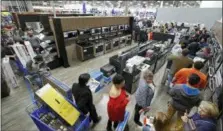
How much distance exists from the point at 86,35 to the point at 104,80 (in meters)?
3.03

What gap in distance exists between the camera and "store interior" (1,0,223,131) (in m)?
1.88

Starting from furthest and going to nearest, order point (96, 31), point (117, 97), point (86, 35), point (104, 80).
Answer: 1. point (96, 31)
2. point (86, 35)
3. point (104, 80)
4. point (117, 97)

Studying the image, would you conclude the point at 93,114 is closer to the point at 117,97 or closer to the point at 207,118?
the point at 117,97

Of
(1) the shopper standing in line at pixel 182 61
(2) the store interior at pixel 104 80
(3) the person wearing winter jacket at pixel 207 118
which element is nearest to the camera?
(3) the person wearing winter jacket at pixel 207 118

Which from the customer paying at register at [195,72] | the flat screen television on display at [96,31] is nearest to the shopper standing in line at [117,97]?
the customer paying at register at [195,72]

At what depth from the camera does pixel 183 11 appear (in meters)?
11.2

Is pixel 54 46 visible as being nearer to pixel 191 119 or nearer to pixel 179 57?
pixel 179 57

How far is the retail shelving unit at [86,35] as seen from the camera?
4645 millimetres

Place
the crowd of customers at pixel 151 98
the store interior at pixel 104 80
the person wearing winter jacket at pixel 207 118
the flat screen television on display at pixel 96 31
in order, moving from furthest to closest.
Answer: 1. the flat screen television on display at pixel 96 31
2. the store interior at pixel 104 80
3. the crowd of customers at pixel 151 98
4. the person wearing winter jacket at pixel 207 118

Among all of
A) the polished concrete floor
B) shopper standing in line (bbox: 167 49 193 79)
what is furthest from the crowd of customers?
shopper standing in line (bbox: 167 49 193 79)

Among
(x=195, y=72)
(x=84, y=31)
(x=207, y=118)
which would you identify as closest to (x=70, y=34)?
(x=84, y=31)

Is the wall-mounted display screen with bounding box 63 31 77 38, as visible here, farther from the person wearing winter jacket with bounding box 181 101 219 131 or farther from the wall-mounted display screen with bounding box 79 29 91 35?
the person wearing winter jacket with bounding box 181 101 219 131

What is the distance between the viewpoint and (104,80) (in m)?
3.77

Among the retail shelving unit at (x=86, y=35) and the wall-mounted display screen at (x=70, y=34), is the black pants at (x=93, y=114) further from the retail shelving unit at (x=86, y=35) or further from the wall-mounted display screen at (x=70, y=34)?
the wall-mounted display screen at (x=70, y=34)
